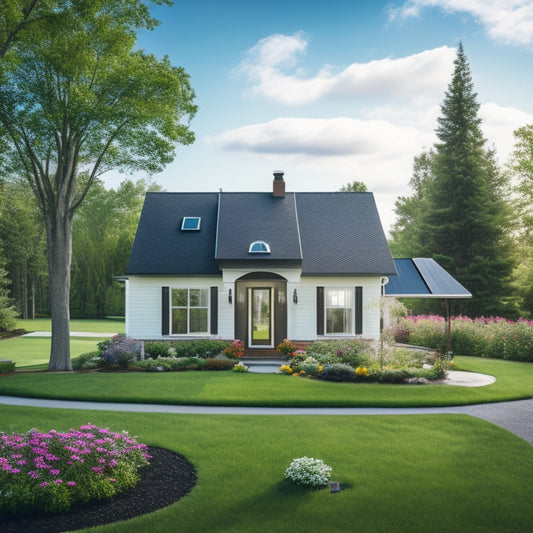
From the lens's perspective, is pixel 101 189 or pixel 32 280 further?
pixel 101 189

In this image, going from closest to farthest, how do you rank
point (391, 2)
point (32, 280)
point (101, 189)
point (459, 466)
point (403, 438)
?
1. point (459, 466)
2. point (403, 438)
3. point (391, 2)
4. point (32, 280)
5. point (101, 189)

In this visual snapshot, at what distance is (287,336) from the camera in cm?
1850

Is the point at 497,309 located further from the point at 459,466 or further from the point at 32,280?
the point at 32,280

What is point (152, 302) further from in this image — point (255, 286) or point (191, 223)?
point (255, 286)

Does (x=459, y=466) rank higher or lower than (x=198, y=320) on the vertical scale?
lower

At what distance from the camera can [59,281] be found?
16812mm

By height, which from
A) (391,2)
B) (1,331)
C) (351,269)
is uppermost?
(391,2)

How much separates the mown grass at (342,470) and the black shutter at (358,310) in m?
8.25

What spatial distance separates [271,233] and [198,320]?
4.27 metres

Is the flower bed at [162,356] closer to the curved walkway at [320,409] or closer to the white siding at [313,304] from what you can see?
the white siding at [313,304]

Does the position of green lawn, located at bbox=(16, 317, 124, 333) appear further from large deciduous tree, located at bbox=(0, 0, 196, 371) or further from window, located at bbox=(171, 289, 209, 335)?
large deciduous tree, located at bbox=(0, 0, 196, 371)

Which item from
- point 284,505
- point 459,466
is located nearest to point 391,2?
point 459,466

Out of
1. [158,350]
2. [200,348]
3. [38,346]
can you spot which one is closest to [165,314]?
[158,350]

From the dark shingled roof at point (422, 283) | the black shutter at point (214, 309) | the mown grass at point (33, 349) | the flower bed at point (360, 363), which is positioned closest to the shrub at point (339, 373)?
the flower bed at point (360, 363)
